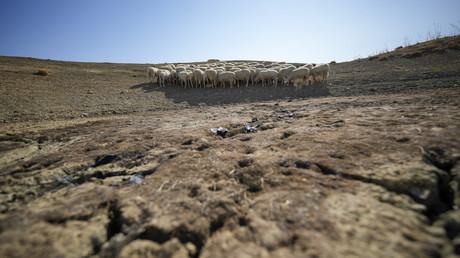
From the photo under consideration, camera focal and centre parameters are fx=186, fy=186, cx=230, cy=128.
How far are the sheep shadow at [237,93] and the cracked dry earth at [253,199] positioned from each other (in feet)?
26.3

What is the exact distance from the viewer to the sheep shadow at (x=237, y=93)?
10430 millimetres

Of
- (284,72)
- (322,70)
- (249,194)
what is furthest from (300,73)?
(249,194)

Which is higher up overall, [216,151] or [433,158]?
[433,158]

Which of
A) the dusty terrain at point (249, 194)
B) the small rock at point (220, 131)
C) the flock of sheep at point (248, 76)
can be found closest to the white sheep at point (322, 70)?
the flock of sheep at point (248, 76)

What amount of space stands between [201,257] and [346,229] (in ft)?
3.01

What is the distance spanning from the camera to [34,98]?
31.2 feet

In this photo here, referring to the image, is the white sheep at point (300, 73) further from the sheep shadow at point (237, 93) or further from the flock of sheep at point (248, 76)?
the sheep shadow at point (237, 93)

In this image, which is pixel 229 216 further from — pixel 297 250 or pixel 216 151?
pixel 216 151

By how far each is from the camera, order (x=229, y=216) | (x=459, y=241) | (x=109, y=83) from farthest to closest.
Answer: (x=109, y=83)
(x=229, y=216)
(x=459, y=241)

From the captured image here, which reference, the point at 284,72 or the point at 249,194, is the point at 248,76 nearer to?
the point at 284,72

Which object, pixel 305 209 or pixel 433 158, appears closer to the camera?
pixel 305 209

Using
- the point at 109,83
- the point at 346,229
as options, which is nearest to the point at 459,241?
the point at 346,229

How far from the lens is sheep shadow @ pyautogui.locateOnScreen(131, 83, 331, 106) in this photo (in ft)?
34.2

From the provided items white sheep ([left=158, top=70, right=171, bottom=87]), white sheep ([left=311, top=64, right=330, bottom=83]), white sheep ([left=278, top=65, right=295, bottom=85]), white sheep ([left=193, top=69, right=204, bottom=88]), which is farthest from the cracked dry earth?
white sheep ([left=158, top=70, right=171, bottom=87])
